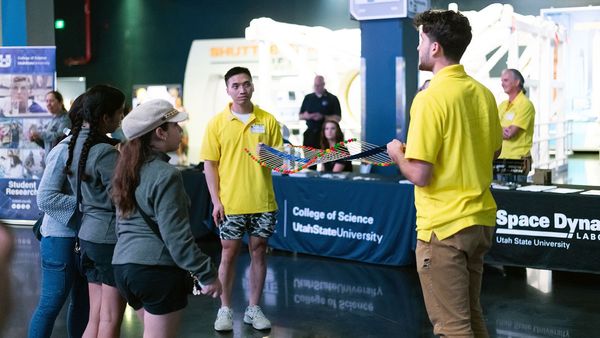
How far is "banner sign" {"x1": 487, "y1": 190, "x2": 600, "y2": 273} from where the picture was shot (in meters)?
5.36

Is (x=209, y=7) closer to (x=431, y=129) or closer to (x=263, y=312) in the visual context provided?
(x=263, y=312)

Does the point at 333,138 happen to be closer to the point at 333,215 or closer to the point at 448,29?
the point at 333,215

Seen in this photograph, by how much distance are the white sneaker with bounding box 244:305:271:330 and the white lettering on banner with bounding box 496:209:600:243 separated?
2.04 m

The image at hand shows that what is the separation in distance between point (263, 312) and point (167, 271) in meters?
2.19

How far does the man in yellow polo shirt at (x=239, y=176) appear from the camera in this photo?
14.1 feet

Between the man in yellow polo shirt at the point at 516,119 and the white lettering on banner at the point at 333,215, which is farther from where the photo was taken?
the man in yellow polo shirt at the point at 516,119

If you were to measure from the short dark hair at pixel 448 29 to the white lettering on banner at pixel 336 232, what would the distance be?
3598mm

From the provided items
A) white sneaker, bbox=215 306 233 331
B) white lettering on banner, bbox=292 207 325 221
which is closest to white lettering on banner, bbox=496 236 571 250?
white lettering on banner, bbox=292 207 325 221

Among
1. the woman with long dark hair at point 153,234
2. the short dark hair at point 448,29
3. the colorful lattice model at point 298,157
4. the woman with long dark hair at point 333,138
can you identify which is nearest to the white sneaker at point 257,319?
the colorful lattice model at point 298,157

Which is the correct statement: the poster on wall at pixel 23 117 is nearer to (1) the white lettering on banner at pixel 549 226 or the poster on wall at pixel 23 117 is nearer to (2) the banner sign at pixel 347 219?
(2) the banner sign at pixel 347 219

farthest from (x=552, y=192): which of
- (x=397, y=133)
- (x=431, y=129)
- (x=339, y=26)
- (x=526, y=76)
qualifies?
(x=339, y=26)

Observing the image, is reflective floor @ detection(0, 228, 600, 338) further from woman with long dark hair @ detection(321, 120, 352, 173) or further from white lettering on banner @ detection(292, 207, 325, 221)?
woman with long dark hair @ detection(321, 120, 352, 173)

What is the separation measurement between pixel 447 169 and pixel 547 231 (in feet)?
10.4

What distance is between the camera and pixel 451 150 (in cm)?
261
